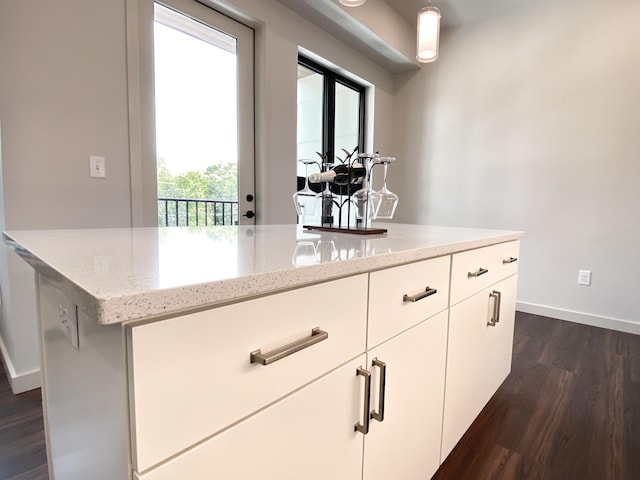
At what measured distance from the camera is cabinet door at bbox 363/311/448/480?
33.5 inches

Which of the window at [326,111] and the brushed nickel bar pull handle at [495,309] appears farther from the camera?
the window at [326,111]

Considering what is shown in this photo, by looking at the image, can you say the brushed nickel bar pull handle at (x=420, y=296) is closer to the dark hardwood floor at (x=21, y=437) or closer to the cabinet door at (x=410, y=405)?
the cabinet door at (x=410, y=405)

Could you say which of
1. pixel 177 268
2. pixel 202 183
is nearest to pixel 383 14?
pixel 202 183

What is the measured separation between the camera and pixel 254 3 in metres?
2.49

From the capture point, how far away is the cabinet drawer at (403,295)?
31.1 inches

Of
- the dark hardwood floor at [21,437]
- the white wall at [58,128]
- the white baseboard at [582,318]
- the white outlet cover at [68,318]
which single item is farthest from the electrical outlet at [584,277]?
the dark hardwood floor at [21,437]

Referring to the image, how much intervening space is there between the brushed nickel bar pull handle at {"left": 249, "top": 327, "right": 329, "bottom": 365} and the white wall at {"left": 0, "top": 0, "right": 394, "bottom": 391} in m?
1.76

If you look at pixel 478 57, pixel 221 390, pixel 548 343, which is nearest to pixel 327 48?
pixel 478 57

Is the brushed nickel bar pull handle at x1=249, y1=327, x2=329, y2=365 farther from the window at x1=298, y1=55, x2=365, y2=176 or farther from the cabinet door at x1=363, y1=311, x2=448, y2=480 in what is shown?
the window at x1=298, y1=55, x2=365, y2=176

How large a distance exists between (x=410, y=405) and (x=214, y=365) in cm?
70

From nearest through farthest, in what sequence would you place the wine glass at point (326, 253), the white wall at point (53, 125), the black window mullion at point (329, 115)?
the wine glass at point (326, 253)
the white wall at point (53, 125)
the black window mullion at point (329, 115)

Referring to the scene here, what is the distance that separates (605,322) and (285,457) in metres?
3.26

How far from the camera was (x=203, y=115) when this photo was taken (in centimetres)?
249

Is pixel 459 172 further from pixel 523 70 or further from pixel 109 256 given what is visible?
pixel 109 256
